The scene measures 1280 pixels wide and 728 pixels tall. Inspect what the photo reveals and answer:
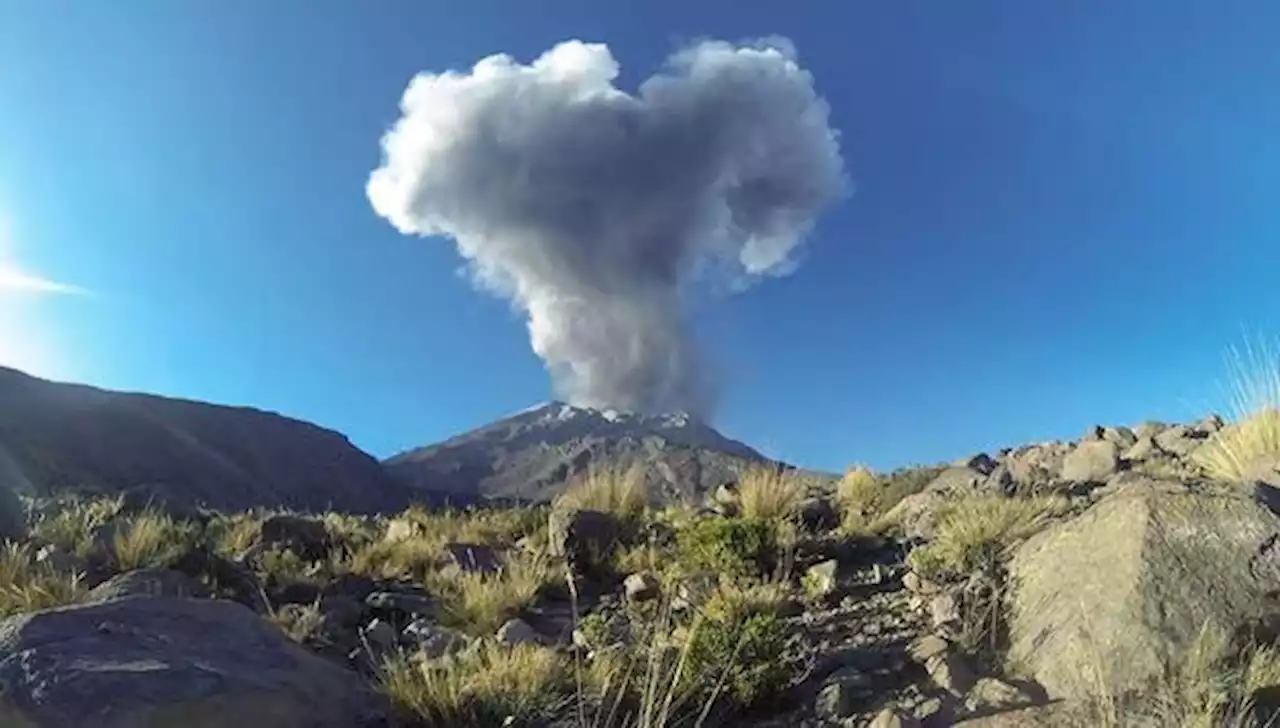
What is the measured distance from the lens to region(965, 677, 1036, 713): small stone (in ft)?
17.8

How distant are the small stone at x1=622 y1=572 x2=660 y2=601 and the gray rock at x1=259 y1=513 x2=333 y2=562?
4.08m

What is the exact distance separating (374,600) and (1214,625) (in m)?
6.26

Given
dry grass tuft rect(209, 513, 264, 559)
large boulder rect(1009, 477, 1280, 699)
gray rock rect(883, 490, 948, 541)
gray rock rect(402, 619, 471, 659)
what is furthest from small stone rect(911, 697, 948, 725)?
dry grass tuft rect(209, 513, 264, 559)

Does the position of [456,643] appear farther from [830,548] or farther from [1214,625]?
[1214,625]

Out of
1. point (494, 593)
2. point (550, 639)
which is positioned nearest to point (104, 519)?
point (494, 593)

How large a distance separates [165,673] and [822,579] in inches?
187

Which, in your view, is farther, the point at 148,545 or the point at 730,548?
the point at 148,545

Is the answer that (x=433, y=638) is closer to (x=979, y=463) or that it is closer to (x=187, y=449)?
(x=979, y=463)

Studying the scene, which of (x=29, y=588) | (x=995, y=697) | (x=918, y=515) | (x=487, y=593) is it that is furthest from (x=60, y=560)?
(x=995, y=697)

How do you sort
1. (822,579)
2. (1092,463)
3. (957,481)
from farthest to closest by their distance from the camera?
(1092,463), (957,481), (822,579)

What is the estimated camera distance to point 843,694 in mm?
5871

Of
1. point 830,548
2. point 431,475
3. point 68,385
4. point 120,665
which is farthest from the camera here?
point 431,475

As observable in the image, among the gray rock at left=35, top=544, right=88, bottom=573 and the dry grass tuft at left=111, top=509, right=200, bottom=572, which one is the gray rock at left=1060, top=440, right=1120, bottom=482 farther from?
the gray rock at left=35, top=544, right=88, bottom=573

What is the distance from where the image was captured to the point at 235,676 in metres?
5.50
